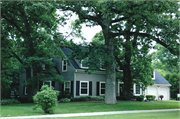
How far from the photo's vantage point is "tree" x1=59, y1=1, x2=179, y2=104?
55.7ft

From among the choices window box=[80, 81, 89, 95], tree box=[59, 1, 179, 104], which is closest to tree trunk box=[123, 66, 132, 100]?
window box=[80, 81, 89, 95]

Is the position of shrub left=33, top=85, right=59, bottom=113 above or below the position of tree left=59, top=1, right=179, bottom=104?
below

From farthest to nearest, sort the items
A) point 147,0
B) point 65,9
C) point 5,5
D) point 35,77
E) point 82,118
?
point 35,77, point 65,9, point 5,5, point 147,0, point 82,118

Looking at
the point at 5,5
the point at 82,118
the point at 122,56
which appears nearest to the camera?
the point at 82,118

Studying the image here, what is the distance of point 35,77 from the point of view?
2262 centimetres

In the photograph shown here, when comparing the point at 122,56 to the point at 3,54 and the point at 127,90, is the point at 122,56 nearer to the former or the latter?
the point at 127,90

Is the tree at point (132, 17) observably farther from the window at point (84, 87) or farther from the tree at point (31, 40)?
the window at point (84, 87)

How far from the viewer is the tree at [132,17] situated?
1698cm

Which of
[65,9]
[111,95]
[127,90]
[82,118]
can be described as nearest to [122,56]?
[127,90]

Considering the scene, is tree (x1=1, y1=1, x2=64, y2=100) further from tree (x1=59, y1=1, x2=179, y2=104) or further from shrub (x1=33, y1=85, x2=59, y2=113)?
shrub (x1=33, y1=85, x2=59, y2=113)

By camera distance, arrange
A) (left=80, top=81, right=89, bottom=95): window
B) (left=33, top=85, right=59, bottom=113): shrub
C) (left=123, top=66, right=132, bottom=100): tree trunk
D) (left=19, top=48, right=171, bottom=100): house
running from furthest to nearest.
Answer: (left=123, top=66, right=132, bottom=100): tree trunk < (left=80, top=81, right=89, bottom=95): window < (left=19, top=48, right=171, bottom=100): house < (left=33, top=85, right=59, bottom=113): shrub

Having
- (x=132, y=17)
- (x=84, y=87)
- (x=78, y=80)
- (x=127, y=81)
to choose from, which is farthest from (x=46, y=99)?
(x=127, y=81)

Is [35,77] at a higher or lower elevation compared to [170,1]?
lower

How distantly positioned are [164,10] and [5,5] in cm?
1259
